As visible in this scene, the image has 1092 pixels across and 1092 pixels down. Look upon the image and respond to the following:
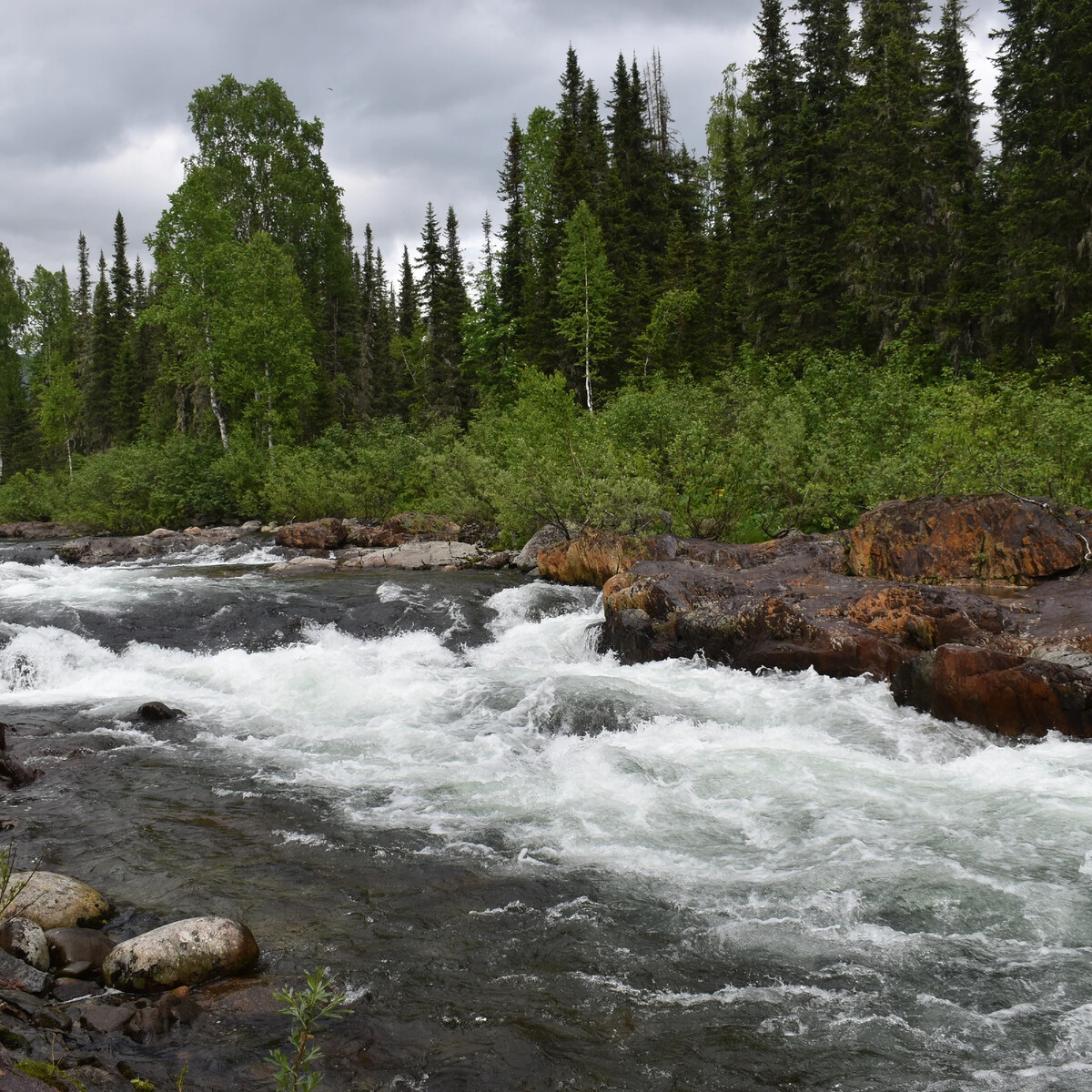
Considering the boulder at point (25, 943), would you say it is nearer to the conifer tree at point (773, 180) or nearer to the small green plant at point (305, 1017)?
the small green plant at point (305, 1017)

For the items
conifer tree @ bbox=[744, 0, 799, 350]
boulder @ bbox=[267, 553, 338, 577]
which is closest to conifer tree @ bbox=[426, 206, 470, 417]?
conifer tree @ bbox=[744, 0, 799, 350]

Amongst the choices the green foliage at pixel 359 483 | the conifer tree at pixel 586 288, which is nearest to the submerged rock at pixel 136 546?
the green foliage at pixel 359 483

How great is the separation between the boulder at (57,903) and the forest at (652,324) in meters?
12.1

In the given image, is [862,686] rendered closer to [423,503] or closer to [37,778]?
[37,778]

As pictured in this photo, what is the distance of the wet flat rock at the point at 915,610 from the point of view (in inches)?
334

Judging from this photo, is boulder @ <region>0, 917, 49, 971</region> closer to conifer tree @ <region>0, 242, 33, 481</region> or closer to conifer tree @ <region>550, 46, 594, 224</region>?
conifer tree @ <region>550, 46, 594, 224</region>

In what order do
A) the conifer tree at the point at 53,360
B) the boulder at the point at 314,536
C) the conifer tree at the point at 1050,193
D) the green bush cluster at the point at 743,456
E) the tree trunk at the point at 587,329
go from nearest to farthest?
1. the green bush cluster at the point at 743,456
2. the conifer tree at the point at 1050,193
3. the boulder at the point at 314,536
4. the tree trunk at the point at 587,329
5. the conifer tree at the point at 53,360

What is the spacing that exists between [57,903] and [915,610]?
9.18 m

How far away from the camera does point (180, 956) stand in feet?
15.1

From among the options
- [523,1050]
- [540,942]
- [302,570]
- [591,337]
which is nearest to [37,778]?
Answer: [540,942]

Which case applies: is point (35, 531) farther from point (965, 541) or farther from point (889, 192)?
point (965, 541)

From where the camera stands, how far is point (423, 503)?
2595cm

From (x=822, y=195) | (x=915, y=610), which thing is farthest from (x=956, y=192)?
(x=915, y=610)

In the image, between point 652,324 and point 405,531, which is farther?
point 652,324
